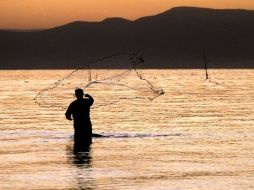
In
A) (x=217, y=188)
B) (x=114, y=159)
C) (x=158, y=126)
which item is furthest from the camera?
(x=158, y=126)

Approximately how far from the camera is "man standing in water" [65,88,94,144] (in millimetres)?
32062

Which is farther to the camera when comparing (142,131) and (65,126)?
(65,126)

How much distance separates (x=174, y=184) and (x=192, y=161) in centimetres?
554

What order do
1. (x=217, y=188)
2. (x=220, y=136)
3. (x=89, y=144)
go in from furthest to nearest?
(x=220, y=136) → (x=89, y=144) → (x=217, y=188)

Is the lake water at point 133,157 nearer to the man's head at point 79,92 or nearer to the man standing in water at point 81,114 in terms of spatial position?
the man standing in water at point 81,114

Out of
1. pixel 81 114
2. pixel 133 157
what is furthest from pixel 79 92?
pixel 133 157

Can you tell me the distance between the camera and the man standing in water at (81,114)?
1262 inches

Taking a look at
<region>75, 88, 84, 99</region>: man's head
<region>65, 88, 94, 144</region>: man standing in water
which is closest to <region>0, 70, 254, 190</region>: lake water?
<region>65, 88, 94, 144</region>: man standing in water

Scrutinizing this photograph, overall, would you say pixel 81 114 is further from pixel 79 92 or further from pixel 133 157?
pixel 133 157

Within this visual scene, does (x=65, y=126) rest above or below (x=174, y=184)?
above

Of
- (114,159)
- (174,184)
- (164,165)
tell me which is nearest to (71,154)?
(114,159)

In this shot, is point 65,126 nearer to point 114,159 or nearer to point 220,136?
point 220,136

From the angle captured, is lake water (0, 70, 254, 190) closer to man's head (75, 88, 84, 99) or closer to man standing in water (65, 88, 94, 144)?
man standing in water (65, 88, 94, 144)

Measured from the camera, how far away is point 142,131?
4281 cm
